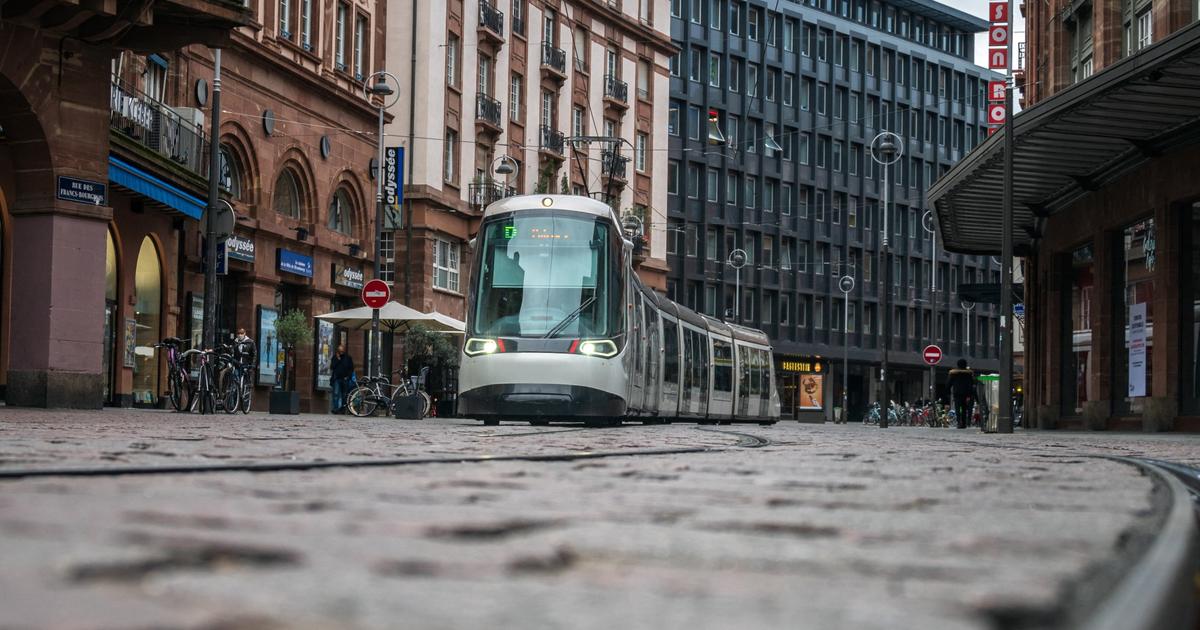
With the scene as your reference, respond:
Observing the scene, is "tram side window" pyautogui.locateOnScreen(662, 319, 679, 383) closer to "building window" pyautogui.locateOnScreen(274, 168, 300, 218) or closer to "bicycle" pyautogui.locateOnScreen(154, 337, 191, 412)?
"bicycle" pyautogui.locateOnScreen(154, 337, 191, 412)

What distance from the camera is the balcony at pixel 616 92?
63.2m

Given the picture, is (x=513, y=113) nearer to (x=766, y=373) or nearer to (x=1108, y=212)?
(x=766, y=373)

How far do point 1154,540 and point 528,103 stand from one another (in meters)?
55.0

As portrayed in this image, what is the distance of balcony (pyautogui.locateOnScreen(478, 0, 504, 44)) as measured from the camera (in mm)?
53688

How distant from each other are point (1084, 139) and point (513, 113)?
32859mm

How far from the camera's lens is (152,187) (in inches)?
1174

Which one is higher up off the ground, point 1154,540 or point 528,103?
point 528,103

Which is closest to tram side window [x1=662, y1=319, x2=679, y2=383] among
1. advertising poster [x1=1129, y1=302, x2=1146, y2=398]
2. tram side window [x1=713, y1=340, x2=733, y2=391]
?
tram side window [x1=713, y1=340, x2=733, y2=391]

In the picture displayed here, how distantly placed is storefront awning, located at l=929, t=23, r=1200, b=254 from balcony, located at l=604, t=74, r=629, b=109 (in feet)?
91.0

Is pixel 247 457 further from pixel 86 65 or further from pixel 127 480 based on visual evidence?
pixel 86 65

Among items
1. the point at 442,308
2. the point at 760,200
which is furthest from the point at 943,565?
the point at 760,200

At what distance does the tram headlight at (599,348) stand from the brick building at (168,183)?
6.62 metres

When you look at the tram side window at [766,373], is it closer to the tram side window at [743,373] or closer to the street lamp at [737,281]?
the tram side window at [743,373]

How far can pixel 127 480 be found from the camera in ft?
16.9
